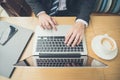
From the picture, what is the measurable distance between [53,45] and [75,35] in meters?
0.13

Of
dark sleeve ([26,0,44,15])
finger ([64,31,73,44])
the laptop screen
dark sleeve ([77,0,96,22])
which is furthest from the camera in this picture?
dark sleeve ([26,0,44,15])

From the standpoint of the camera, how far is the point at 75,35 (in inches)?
35.5

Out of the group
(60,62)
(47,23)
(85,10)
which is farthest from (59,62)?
(85,10)

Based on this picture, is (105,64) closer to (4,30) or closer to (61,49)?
(61,49)

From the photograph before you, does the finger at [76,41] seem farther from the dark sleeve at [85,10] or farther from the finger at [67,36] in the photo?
the dark sleeve at [85,10]

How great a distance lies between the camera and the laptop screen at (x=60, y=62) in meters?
0.77

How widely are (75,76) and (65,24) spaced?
1.03 feet

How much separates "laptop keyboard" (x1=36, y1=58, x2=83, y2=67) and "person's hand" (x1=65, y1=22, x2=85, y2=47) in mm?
88

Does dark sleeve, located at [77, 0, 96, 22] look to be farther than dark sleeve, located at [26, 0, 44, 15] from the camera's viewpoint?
No

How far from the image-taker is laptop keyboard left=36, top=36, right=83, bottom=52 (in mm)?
832

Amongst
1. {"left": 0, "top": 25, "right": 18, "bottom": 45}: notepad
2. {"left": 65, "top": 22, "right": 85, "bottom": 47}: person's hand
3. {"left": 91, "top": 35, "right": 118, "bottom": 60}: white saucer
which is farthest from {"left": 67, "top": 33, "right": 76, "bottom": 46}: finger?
{"left": 0, "top": 25, "right": 18, "bottom": 45}: notepad

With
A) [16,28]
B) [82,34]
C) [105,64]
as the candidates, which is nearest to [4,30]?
[16,28]

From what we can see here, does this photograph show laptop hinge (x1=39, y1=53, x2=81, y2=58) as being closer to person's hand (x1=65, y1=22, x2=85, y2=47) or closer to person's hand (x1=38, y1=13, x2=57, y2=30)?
person's hand (x1=65, y1=22, x2=85, y2=47)

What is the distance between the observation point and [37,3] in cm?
112
